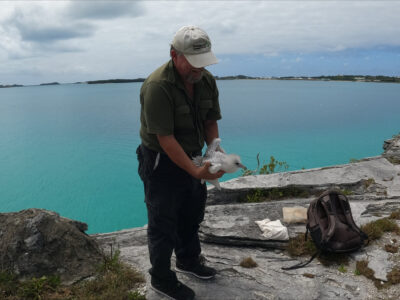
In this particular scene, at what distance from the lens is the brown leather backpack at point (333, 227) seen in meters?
3.92

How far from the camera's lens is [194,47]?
100 inches

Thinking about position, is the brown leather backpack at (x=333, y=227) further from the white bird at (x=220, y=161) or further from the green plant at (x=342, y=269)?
the white bird at (x=220, y=161)

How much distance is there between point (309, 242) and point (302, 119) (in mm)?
29619

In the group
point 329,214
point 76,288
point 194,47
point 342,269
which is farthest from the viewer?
point 329,214

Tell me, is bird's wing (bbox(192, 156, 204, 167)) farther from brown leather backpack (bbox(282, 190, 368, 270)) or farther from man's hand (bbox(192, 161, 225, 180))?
brown leather backpack (bbox(282, 190, 368, 270))

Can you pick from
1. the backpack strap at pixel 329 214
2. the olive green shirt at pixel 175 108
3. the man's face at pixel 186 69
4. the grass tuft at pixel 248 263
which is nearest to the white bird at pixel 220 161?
the olive green shirt at pixel 175 108

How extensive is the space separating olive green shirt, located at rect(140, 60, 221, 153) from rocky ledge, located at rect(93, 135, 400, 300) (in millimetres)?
1703

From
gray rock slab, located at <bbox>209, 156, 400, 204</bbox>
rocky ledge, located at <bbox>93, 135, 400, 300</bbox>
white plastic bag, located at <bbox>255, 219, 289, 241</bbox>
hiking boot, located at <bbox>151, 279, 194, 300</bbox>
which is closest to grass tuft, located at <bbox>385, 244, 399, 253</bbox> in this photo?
rocky ledge, located at <bbox>93, 135, 400, 300</bbox>

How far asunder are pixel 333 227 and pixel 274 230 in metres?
0.80

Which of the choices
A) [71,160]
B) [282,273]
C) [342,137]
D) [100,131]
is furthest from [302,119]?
[282,273]

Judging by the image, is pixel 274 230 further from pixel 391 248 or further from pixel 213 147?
pixel 213 147

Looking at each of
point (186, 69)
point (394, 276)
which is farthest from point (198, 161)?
point (394, 276)

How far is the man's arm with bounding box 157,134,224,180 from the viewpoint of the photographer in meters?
2.67

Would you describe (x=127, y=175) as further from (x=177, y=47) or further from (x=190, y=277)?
(x=177, y=47)
